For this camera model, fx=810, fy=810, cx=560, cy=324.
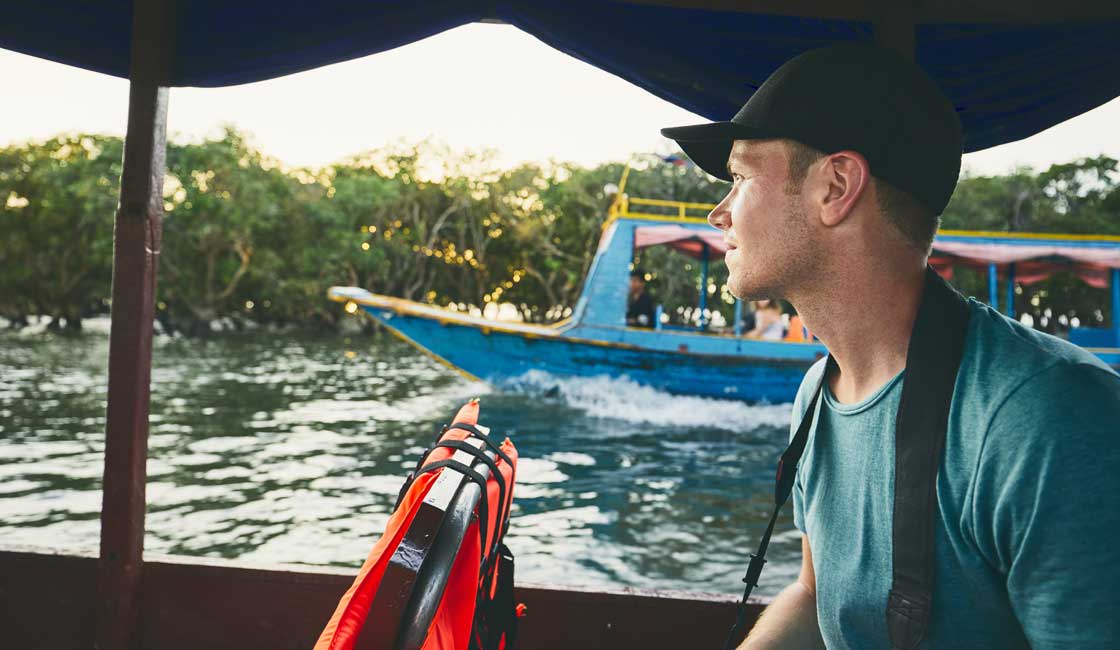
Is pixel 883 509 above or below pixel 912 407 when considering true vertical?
below

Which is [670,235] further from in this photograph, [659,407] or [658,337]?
[659,407]

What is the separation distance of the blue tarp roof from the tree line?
3088 centimetres

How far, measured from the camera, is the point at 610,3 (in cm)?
271

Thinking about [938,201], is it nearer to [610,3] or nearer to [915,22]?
[915,22]

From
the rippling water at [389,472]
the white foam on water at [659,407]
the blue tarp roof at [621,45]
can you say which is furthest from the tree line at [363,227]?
the blue tarp roof at [621,45]

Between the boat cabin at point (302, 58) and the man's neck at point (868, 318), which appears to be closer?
the man's neck at point (868, 318)

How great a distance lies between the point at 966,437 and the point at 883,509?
0.19 m

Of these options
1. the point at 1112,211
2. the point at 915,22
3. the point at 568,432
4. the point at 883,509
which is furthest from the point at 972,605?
the point at 1112,211

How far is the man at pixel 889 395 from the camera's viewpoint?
2.86 feet

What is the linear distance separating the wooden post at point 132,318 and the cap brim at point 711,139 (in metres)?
1.83

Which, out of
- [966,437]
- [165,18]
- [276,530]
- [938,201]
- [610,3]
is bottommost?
[276,530]

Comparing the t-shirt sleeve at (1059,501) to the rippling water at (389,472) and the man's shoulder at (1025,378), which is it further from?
the rippling water at (389,472)

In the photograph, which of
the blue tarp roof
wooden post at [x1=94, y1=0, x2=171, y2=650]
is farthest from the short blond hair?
wooden post at [x1=94, y1=0, x2=171, y2=650]

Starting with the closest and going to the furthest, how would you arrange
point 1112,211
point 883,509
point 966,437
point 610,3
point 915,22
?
1. point 966,437
2. point 883,509
3. point 915,22
4. point 610,3
5. point 1112,211
